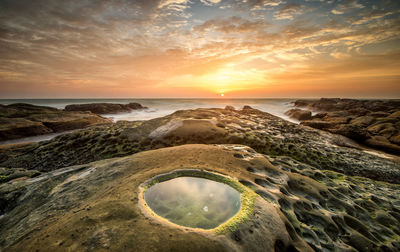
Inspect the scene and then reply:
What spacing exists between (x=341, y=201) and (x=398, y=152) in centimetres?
1040

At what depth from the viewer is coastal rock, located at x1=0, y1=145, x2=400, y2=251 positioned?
6.92 ft

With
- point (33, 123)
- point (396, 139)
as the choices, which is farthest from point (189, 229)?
point (33, 123)

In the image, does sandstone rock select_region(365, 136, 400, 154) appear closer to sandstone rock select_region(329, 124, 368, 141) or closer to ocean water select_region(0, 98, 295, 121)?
sandstone rock select_region(329, 124, 368, 141)

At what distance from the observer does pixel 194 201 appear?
2.71 meters

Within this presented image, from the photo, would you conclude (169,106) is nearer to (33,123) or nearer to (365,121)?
(33,123)

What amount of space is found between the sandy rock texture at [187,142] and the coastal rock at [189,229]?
82.4 inches

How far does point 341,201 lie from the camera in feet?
13.0

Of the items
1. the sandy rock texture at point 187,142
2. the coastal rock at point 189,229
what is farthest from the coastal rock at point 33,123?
the coastal rock at point 189,229

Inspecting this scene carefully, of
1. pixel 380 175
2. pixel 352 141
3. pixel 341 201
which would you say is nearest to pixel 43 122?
pixel 341 201

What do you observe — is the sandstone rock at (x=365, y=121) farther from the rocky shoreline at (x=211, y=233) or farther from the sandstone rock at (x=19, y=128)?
the sandstone rock at (x=19, y=128)

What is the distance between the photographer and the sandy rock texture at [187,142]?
7.52m

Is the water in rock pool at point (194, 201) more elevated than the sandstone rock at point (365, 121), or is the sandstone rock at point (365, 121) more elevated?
the water in rock pool at point (194, 201)

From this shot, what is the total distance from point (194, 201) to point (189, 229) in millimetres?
525

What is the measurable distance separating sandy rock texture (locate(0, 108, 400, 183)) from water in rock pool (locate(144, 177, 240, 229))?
4.92 meters
